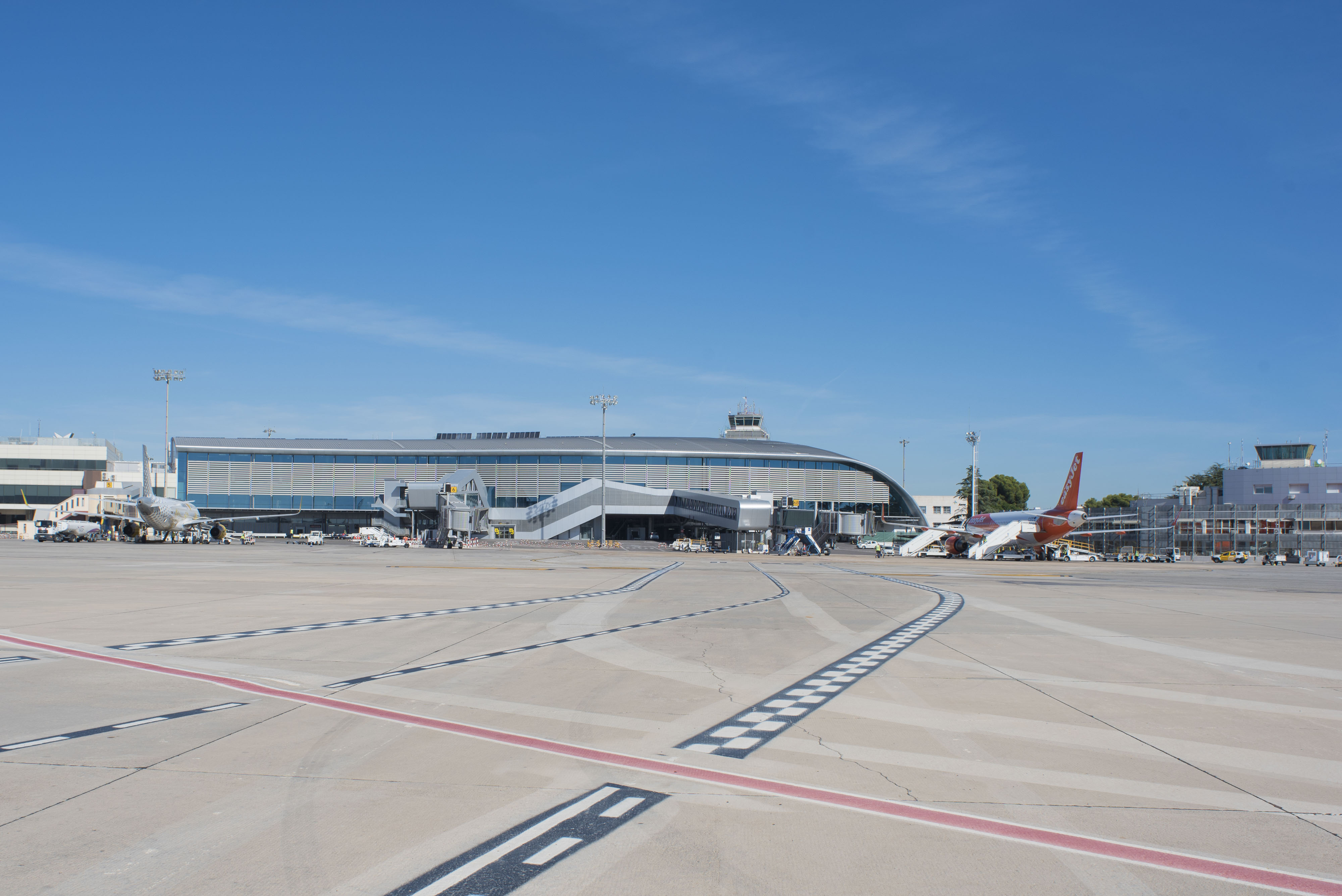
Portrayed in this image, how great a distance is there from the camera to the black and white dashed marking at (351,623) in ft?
51.3

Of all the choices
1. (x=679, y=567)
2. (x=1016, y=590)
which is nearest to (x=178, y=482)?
(x=679, y=567)

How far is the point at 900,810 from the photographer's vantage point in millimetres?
6828

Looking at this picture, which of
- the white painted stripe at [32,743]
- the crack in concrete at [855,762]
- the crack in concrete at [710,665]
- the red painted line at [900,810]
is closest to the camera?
the red painted line at [900,810]

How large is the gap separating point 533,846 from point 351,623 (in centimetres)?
1535

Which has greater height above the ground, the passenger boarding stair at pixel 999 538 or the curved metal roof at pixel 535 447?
the curved metal roof at pixel 535 447

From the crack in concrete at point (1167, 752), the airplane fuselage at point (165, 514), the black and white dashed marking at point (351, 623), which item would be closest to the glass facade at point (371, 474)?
the airplane fuselage at point (165, 514)

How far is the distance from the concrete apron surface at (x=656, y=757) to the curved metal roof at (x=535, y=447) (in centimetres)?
11544

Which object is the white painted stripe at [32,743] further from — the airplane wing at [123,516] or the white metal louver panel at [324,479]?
the white metal louver panel at [324,479]

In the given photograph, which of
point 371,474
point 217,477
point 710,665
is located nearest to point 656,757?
point 710,665

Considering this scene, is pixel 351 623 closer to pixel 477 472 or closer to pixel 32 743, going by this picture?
pixel 32 743

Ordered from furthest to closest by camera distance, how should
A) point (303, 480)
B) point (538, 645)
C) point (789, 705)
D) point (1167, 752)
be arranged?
point (303, 480)
point (538, 645)
point (789, 705)
point (1167, 752)

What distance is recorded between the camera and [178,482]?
449 feet

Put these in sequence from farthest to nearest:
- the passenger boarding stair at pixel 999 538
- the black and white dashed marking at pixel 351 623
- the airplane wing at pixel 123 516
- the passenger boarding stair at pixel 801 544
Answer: the passenger boarding stair at pixel 801 544 < the airplane wing at pixel 123 516 < the passenger boarding stair at pixel 999 538 < the black and white dashed marking at pixel 351 623

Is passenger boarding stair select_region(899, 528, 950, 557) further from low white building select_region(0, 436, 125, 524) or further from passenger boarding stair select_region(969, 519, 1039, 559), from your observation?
low white building select_region(0, 436, 125, 524)
